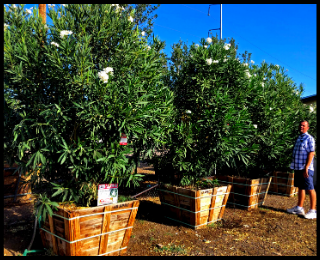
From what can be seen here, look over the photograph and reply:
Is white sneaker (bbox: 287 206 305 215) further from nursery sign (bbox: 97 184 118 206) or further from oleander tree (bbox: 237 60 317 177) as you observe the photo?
nursery sign (bbox: 97 184 118 206)

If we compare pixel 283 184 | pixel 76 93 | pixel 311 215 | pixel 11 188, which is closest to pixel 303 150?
pixel 311 215

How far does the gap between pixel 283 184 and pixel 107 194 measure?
5.92 meters

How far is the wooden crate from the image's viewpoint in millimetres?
7355

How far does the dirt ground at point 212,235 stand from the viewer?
3766 mm

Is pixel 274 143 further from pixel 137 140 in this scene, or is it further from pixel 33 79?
pixel 33 79

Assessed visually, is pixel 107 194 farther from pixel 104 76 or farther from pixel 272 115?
pixel 272 115

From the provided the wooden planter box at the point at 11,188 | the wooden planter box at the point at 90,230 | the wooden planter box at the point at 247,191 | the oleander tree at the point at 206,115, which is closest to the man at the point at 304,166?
the wooden planter box at the point at 247,191

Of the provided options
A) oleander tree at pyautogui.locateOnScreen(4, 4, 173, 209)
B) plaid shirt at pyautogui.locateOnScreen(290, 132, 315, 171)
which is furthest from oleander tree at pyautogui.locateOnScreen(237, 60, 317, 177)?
oleander tree at pyautogui.locateOnScreen(4, 4, 173, 209)

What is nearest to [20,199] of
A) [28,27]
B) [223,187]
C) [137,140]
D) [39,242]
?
[39,242]

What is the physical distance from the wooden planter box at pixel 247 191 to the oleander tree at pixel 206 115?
1.21m

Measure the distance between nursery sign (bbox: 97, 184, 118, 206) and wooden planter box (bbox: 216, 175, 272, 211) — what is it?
3517mm

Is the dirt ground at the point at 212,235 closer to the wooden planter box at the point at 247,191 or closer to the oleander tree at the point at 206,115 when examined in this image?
the wooden planter box at the point at 247,191

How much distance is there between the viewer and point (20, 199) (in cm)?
556

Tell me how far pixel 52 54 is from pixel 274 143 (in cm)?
540
